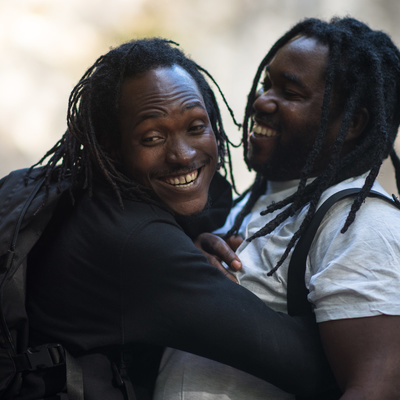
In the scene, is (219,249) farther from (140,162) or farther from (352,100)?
(352,100)

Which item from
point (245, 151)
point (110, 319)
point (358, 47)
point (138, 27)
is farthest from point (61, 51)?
point (110, 319)

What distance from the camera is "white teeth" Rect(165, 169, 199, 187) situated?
2070 millimetres

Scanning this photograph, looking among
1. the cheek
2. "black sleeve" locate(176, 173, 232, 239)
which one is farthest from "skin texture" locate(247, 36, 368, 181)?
the cheek

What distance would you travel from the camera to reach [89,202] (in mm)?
1857

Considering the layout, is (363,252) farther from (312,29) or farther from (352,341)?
(312,29)

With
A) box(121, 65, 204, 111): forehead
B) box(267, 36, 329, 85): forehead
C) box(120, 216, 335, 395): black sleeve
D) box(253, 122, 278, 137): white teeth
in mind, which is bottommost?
box(120, 216, 335, 395): black sleeve

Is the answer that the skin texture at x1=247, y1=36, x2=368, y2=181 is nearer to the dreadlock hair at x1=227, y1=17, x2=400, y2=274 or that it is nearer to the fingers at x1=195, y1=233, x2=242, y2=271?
the dreadlock hair at x1=227, y1=17, x2=400, y2=274

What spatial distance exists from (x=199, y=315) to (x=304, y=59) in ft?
4.02

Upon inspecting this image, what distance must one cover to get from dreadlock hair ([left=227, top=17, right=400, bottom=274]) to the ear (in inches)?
0.8

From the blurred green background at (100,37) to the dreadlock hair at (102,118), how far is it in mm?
2944

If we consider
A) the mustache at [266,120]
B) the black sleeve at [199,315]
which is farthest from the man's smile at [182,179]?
the mustache at [266,120]

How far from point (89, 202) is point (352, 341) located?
0.92m

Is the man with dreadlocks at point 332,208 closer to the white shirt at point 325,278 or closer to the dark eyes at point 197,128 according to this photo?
the white shirt at point 325,278

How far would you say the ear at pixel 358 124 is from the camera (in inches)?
90.3
